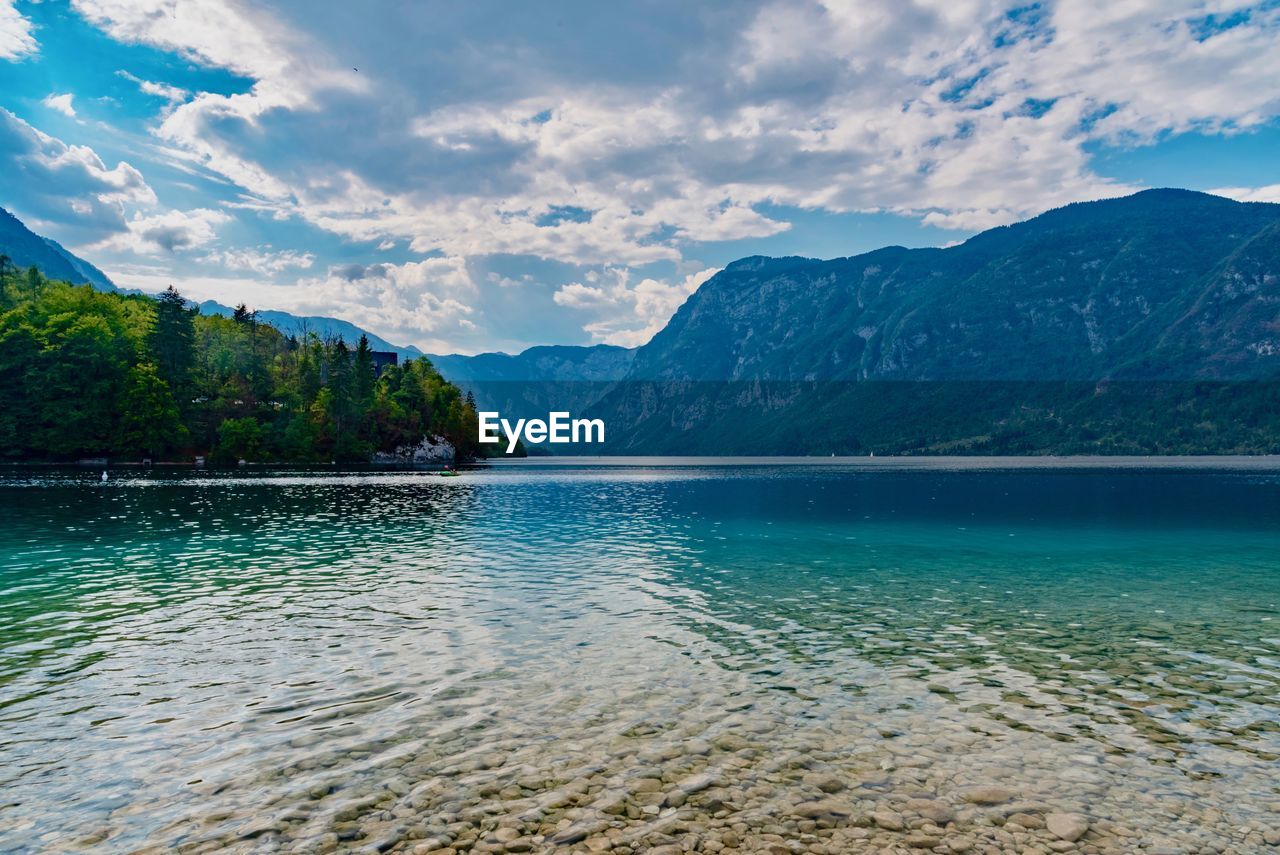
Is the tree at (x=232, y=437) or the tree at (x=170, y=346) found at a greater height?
the tree at (x=170, y=346)

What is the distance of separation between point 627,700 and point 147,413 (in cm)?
19951

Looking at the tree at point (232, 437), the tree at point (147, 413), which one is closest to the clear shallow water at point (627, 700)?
the tree at point (147, 413)

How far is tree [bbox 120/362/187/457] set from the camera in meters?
173

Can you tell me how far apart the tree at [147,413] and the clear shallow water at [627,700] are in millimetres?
153401

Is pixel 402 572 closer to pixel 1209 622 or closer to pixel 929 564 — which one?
pixel 929 564

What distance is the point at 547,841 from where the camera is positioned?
11844 mm

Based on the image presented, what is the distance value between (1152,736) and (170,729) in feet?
77.5

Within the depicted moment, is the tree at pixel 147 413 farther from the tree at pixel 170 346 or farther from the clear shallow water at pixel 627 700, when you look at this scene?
the clear shallow water at pixel 627 700

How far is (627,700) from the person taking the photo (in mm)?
19219

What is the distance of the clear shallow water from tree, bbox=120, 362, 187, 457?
Answer: 15340cm

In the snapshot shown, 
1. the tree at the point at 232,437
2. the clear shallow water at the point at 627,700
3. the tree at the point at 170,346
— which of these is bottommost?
the clear shallow water at the point at 627,700

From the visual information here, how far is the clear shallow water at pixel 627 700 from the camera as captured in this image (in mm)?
12594

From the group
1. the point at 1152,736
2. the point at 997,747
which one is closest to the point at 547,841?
the point at 997,747

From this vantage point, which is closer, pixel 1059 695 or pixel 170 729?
pixel 170 729
